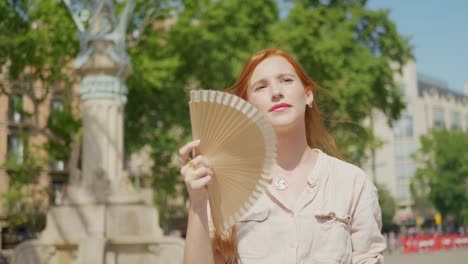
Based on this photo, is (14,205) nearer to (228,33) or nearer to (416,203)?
(228,33)

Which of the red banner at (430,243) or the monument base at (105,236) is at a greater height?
the monument base at (105,236)

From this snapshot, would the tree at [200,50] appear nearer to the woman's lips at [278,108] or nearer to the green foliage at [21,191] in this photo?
the green foliage at [21,191]

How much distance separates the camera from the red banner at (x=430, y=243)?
33.8m

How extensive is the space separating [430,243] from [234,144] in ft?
117

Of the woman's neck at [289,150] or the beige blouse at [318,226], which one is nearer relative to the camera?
the beige blouse at [318,226]

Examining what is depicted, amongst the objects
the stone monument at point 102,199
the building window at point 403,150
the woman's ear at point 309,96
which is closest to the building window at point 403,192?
the building window at point 403,150

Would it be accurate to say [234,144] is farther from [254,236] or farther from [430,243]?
[430,243]

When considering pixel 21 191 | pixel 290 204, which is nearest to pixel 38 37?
pixel 21 191

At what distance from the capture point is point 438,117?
81.1m

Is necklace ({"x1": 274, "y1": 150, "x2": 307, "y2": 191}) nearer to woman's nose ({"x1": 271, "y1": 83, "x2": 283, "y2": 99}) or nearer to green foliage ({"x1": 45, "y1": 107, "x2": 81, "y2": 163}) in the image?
woman's nose ({"x1": 271, "y1": 83, "x2": 283, "y2": 99})

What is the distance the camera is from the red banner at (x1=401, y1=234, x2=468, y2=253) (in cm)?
3381

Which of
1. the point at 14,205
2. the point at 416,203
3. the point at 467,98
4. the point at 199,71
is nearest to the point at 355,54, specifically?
the point at 199,71

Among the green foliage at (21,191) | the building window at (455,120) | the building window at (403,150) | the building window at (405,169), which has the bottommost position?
the green foliage at (21,191)

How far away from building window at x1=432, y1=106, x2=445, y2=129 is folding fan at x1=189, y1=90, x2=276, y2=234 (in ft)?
270
